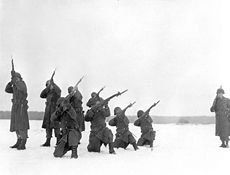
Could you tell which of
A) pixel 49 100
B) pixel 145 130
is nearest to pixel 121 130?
pixel 145 130

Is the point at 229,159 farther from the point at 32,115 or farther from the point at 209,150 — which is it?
the point at 32,115

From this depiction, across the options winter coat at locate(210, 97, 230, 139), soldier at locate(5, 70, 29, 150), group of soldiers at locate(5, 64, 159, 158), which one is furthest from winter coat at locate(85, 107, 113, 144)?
winter coat at locate(210, 97, 230, 139)

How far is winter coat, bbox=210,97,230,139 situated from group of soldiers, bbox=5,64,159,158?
214 cm

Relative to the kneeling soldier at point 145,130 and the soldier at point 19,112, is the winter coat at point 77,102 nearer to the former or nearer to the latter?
the soldier at point 19,112

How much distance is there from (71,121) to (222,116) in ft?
18.4

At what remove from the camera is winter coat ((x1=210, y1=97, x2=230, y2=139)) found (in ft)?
46.2

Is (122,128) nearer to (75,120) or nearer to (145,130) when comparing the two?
(145,130)

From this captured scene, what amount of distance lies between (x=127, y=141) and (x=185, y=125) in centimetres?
1209

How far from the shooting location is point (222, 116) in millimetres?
14273

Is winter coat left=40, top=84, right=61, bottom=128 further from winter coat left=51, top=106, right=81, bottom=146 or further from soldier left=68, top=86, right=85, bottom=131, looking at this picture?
winter coat left=51, top=106, right=81, bottom=146

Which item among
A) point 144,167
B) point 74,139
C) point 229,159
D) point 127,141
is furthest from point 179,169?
point 127,141

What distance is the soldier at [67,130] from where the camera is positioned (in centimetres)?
1068

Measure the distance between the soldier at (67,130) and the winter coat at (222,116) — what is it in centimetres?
531

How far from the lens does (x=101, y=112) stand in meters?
12.0
